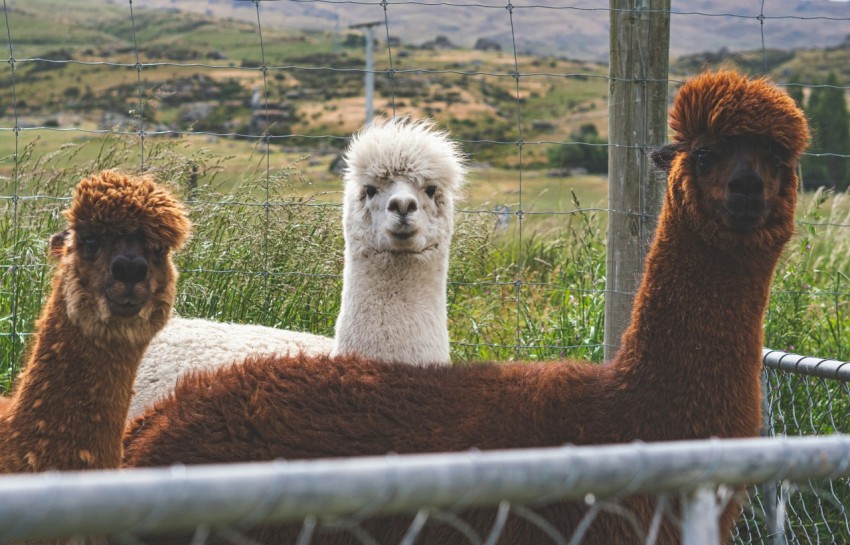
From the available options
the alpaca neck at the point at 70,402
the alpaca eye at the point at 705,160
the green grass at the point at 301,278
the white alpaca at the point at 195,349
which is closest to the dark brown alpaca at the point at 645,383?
the alpaca eye at the point at 705,160

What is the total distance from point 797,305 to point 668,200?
9.84 ft

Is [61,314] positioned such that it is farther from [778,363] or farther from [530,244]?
[530,244]

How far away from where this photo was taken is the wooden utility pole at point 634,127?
5.10 meters

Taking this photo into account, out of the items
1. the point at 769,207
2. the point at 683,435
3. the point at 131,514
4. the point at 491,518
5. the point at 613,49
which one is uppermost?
the point at 613,49

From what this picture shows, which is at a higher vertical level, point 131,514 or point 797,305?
point 131,514

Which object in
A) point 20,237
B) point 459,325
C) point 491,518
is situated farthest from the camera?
point 459,325

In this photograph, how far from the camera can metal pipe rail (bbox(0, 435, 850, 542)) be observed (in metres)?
1.22

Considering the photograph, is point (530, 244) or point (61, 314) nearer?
point (61, 314)

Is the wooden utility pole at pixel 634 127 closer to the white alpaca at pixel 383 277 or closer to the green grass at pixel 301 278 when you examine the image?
the green grass at pixel 301 278

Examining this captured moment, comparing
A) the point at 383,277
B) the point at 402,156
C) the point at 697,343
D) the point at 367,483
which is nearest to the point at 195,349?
the point at 383,277

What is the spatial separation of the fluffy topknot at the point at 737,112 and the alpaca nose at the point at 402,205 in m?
1.47

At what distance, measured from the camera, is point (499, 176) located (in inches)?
2303

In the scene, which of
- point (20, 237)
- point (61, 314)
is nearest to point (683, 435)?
point (61, 314)

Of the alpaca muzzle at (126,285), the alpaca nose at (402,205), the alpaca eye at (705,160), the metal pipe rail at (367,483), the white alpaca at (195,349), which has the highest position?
the alpaca eye at (705,160)
